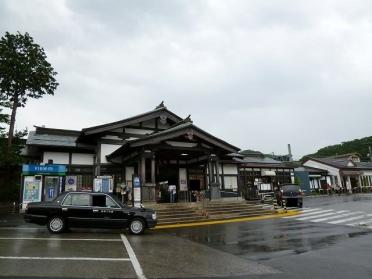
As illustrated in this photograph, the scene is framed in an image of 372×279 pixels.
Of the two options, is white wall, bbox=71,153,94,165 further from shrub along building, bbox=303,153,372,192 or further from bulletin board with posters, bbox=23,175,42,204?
shrub along building, bbox=303,153,372,192

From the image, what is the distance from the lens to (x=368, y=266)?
7.02m

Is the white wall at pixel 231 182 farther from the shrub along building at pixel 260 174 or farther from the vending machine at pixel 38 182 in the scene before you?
the vending machine at pixel 38 182

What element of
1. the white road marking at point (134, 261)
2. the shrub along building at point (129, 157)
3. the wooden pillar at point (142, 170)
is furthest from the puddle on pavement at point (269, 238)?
the shrub along building at point (129, 157)

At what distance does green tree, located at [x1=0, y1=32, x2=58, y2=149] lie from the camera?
24.2m

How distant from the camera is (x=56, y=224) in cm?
1190

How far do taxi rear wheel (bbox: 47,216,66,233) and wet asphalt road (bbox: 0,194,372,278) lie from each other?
439 mm

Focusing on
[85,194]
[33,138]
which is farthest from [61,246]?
[33,138]

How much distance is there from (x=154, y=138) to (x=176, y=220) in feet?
15.9

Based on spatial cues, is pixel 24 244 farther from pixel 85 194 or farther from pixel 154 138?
pixel 154 138

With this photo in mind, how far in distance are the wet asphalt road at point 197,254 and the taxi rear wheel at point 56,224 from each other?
17.3 inches

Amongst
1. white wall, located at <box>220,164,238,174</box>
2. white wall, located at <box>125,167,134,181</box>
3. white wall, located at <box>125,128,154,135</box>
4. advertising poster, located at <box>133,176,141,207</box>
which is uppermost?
white wall, located at <box>125,128,154,135</box>

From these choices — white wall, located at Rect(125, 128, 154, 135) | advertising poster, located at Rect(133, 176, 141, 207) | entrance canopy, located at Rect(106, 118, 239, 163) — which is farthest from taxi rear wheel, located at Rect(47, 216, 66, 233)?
white wall, located at Rect(125, 128, 154, 135)

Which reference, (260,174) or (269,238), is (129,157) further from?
(260,174)

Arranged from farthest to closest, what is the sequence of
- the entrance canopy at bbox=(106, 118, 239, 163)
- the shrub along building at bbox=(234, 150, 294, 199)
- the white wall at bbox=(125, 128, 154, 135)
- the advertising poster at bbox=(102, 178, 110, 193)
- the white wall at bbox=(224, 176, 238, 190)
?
the shrub along building at bbox=(234, 150, 294, 199), the white wall at bbox=(224, 176, 238, 190), the white wall at bbox=(125, 128, 154, 135), the advertising poster at bbox=(102, 178, 110, 193), the entrance canopy at bbox=(106, 118, 239, 163)
